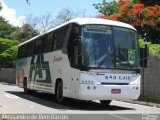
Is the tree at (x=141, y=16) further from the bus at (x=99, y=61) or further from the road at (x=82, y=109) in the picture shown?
the bus at (x=99, y=61)

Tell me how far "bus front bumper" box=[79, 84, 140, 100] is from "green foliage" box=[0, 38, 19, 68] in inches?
1704

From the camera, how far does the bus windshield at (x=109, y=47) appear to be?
655 inches

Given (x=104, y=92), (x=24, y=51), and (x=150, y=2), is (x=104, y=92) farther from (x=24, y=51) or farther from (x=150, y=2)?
(x=150, y=2)

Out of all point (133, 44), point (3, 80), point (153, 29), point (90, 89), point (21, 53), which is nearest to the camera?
point (90, 89)

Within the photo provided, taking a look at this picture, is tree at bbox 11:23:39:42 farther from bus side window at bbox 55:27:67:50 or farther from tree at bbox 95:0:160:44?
bus side window at bbox 55:27:67:50

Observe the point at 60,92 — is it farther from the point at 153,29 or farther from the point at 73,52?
the point at 153,29

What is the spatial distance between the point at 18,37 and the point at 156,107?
192ft

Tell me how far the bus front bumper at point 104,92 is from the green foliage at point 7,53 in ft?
142

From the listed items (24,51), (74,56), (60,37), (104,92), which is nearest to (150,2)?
(24,51)

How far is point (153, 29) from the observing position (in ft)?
122

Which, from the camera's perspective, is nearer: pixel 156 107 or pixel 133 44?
pixel 133 44

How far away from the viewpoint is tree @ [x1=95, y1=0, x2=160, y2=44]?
36.0 m

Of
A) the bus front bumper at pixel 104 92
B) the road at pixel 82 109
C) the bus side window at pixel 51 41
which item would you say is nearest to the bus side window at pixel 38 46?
the bus side window at pixel 51 41

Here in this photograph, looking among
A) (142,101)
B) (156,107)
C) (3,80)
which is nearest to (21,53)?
(142,101)
